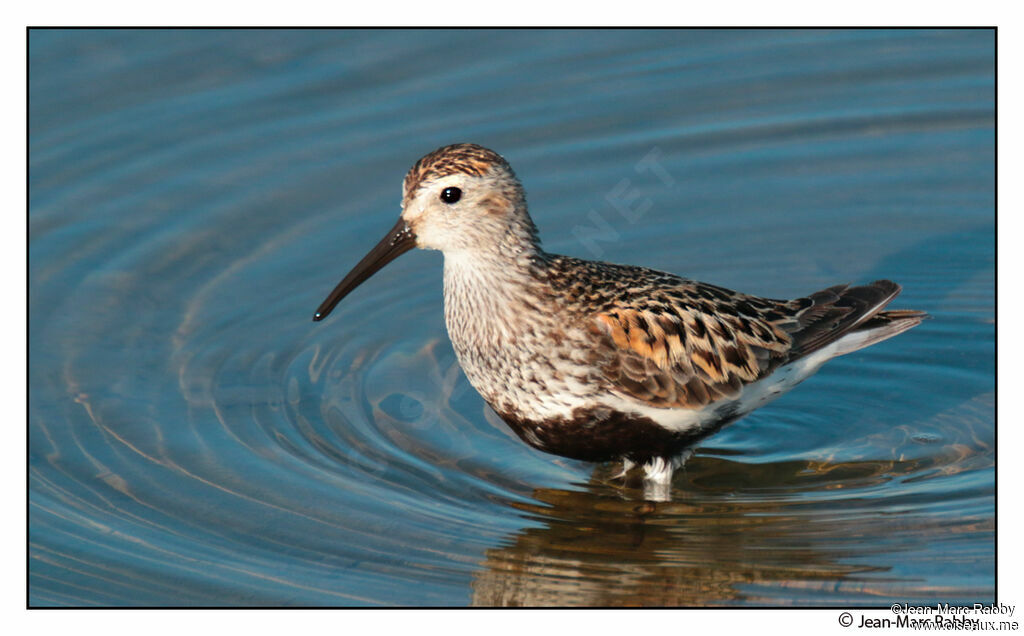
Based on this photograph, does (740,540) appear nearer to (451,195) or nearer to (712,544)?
(712,544)

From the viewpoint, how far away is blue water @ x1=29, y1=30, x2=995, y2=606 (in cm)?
880

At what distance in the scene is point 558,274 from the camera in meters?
9.02

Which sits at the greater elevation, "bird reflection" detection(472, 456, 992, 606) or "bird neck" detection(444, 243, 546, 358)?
"bird neck" detection(444, 243, 546, 358)

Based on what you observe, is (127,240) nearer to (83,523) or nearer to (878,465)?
(83,523)

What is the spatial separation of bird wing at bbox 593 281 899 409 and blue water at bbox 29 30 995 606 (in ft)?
2.61

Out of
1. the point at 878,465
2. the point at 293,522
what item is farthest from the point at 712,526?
the point at 293,522

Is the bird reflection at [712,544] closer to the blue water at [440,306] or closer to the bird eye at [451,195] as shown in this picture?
the blue water at [440,306]

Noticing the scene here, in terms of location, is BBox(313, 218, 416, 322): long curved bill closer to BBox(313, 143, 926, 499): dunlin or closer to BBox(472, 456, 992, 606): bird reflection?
BBox(313, 143, 926, 499): dunlin

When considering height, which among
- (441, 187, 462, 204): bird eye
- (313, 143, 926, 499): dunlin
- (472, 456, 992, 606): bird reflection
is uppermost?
(441, 187, 462, 204): bird eye

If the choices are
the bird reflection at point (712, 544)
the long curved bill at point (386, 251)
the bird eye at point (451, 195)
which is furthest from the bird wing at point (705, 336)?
the long curved bill at point (386, 251)

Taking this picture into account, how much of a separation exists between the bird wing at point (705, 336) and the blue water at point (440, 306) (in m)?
0.79

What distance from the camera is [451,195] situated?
860cm

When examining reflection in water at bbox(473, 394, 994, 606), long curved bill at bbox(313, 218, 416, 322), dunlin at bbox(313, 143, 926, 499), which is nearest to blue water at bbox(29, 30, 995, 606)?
reflection in water at bbox(473, 394, 994, 606)

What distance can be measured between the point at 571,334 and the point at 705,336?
1.00m
